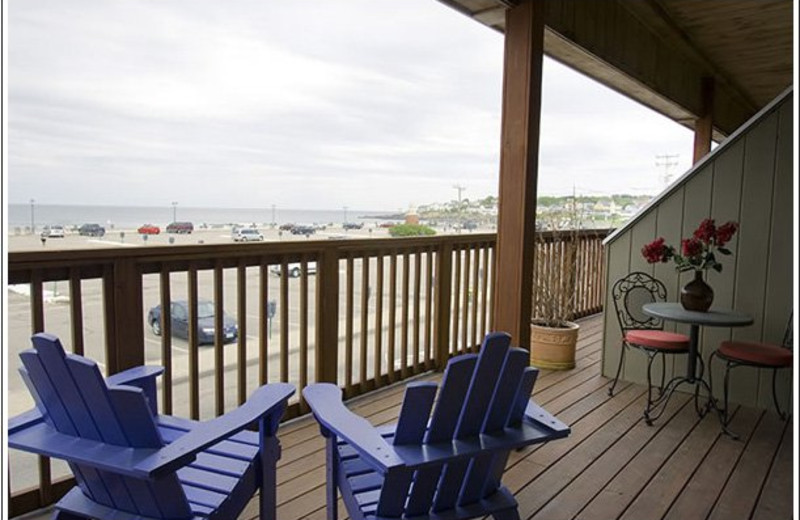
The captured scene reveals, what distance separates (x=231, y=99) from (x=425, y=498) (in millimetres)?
4322

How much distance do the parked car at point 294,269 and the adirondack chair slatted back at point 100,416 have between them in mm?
1430

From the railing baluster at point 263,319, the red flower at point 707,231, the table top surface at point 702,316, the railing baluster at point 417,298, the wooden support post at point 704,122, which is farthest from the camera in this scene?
the wooden support post at point 704,122

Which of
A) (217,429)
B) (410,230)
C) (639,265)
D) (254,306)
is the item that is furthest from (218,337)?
(639,265)

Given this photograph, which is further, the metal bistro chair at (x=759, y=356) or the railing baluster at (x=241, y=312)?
the metal bistro chair at (x=759, y=356)

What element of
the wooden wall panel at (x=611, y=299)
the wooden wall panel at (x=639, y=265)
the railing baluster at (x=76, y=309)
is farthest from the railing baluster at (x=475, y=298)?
the railing baluster at (x=76, y=309)

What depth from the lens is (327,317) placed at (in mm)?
3117

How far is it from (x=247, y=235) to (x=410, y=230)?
4.43 feet

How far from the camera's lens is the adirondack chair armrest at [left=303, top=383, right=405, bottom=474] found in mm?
1350

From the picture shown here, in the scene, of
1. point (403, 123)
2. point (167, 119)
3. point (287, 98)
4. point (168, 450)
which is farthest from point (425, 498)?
point (403, 123)

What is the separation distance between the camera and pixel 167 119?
14.6 feet

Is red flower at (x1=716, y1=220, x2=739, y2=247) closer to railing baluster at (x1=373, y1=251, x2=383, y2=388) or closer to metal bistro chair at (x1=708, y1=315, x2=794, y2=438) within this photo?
metal bistro chair at (x1=708, y1=315, x2=794, y2=438)

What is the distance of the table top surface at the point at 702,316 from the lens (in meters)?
3.04

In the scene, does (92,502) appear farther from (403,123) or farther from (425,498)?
(403,123)

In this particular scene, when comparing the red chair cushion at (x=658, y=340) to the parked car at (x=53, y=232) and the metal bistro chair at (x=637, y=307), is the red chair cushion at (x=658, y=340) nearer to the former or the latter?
the metal bistro chair at (x=637, y=307)
